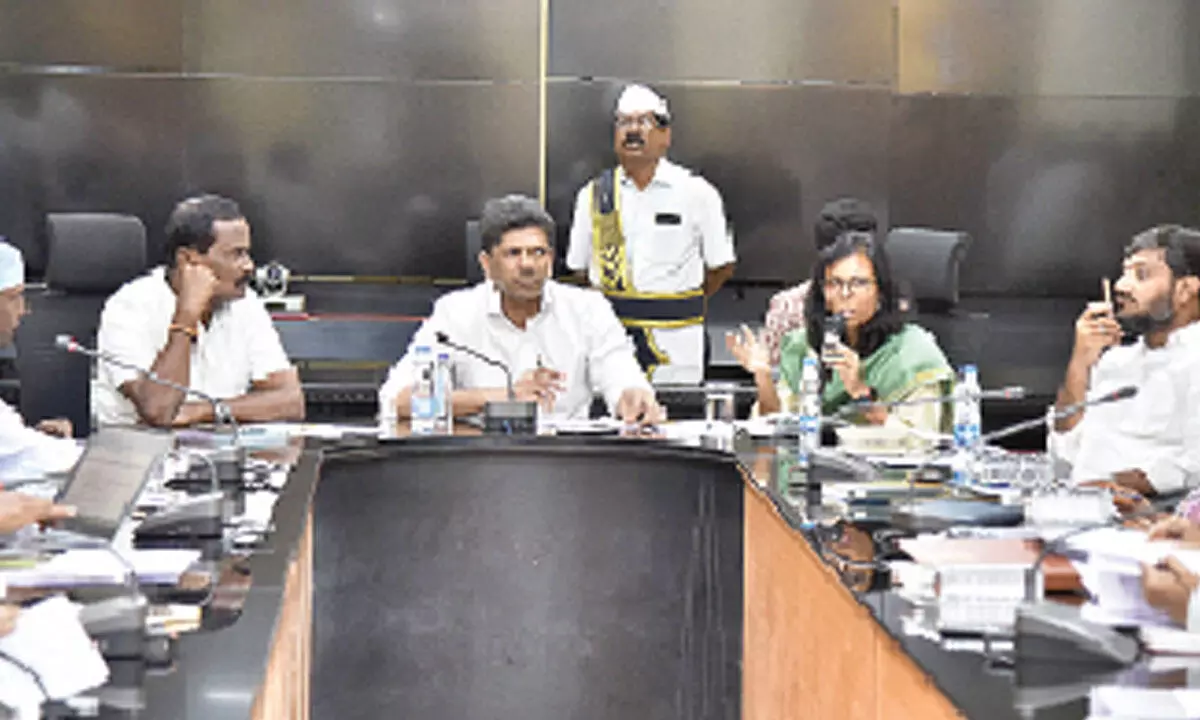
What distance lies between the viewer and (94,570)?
1.69 metres

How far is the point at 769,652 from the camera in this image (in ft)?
9.06

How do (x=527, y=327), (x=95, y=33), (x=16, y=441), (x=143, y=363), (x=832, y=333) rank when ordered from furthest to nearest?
1. (x=95, y=33)
2. (x=527, y=327)
3. (x=143, y=363)
4. (x=832, y=333)
5. (x=16, y=441)

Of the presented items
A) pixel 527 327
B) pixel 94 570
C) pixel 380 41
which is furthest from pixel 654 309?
pixel 94 570

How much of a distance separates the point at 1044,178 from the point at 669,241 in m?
2.28

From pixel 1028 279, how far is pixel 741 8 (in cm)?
182

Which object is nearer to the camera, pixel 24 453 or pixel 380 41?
pixel 24 453

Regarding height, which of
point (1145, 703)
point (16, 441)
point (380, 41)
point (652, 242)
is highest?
point (380, 41)

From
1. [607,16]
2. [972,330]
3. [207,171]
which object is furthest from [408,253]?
[972,330]

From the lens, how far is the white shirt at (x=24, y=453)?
279 cm

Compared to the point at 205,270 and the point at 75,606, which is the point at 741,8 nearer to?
the point at 205,270

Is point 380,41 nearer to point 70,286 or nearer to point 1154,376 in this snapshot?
point 70,286

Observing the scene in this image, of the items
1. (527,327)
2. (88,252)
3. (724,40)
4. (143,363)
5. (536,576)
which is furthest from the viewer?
(724,40)

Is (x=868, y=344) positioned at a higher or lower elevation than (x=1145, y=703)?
higher

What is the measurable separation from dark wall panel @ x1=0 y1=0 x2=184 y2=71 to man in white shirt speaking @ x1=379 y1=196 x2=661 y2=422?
316cm
